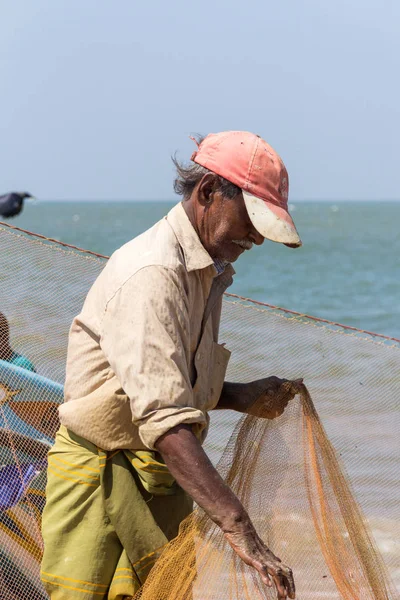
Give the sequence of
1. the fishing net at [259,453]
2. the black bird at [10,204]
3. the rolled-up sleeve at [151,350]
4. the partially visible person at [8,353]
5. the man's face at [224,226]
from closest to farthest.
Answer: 1. the rolled-up sleeve at [151,350]
2. the man's face at [224,226]
3. the fishing net at [259,453]
4. the partially visible person at [8,353]
5. the black bird at [10,204]

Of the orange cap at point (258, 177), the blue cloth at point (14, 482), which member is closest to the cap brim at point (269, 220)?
the orange cap at point (258, 177)

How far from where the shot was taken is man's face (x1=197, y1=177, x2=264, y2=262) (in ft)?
7.47

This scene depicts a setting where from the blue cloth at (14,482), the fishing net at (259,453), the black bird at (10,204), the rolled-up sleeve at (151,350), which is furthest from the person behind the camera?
the black bird at (10,204)

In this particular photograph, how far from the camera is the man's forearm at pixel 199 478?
2.14m

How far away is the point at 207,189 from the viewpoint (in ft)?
7.54

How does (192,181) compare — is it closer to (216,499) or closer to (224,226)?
(224,226)

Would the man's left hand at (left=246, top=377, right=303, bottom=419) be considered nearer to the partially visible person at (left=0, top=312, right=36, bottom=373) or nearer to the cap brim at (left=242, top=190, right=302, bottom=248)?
the cap brim at (left=242, top=190, right=302, bottom=248)

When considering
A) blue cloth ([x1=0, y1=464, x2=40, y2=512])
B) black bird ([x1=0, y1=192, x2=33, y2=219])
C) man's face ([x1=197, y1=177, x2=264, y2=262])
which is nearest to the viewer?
man's face ([x1=197, y1=177, x2=264, y2=262])

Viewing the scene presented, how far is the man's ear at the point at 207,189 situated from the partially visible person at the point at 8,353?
3.93ft

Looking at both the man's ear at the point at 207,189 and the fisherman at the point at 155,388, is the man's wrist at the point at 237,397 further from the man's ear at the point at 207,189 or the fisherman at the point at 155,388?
the man's ear at the point at 207,189

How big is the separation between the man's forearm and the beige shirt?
0.12 feet

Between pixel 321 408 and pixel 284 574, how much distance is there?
1.92m

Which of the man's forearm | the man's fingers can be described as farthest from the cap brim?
the man's fingers

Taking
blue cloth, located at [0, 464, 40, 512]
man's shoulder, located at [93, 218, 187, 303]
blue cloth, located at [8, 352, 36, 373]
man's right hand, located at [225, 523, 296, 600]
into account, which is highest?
man's shoulder, located at [93, 218, 187, 303]
